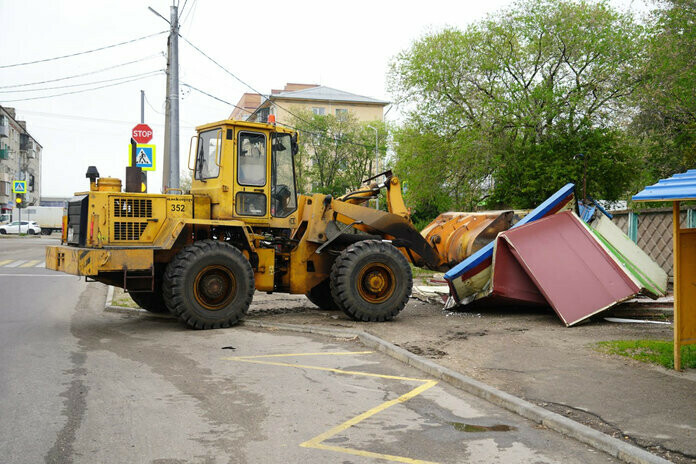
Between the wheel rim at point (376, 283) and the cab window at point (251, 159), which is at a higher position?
the cab window at point (251, 159)

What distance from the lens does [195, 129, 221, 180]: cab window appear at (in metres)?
11.5

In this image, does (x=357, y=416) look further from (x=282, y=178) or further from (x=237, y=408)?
(x=282, y=178)

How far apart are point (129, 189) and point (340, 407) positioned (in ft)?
21.2

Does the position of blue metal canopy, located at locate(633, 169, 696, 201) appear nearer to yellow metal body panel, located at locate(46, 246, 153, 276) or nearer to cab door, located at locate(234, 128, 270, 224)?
cab door, located at locate(234, 128, 270, 224)

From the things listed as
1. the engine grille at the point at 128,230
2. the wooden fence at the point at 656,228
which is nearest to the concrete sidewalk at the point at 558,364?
the engine grille at the point at 128,230

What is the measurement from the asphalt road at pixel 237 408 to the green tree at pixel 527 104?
854 inches

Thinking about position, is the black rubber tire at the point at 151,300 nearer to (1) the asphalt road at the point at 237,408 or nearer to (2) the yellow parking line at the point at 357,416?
(1) the asphalt road at the point at 237,408

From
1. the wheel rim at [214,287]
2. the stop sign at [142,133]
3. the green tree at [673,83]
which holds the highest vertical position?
the green tree at [673,83]

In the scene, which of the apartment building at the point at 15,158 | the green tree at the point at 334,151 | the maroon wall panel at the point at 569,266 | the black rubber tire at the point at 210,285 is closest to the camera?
the black rubber tire at the point at 210,285

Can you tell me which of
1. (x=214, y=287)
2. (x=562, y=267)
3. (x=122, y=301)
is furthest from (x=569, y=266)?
(x=122, y=301)

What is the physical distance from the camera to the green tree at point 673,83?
21.3 meters

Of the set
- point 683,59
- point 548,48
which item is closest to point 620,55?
point 548,48

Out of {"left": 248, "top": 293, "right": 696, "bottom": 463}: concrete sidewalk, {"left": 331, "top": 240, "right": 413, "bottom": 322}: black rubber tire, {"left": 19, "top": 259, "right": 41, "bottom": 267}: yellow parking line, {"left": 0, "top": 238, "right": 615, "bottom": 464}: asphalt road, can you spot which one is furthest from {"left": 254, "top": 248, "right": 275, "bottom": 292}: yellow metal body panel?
{"left": 19, "top": 259, "right": 41, "bottom": 267}: yellow parking line

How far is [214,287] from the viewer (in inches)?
421
